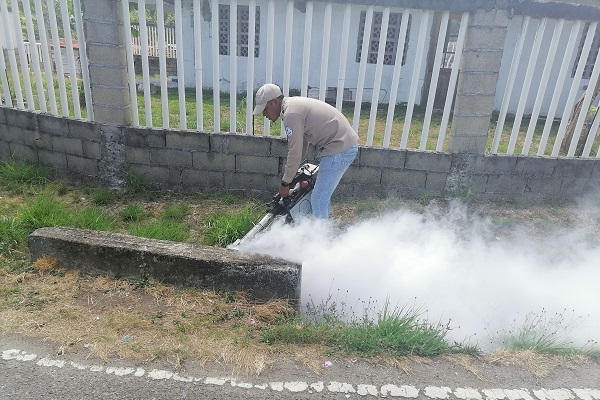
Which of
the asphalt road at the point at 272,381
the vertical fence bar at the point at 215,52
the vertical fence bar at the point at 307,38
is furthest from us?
the vertical fence bar at the point at 215,52

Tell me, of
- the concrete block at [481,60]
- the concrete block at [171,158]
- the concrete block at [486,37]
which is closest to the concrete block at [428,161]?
the concrete block at [481,60]

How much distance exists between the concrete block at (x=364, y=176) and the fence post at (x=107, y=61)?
269 cm

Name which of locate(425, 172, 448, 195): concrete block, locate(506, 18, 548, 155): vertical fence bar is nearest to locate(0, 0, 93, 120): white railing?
locate(425, 172, 448, 195): concrete block

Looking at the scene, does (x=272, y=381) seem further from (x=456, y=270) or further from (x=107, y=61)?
(x=107, y=61)

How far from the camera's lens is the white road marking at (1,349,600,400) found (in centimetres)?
267

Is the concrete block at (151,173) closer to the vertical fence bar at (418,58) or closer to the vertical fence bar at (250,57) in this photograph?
the vertical fence bar at (250,57)

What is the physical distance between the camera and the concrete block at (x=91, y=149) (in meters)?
5.34

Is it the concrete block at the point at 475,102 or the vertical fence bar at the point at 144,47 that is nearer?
the vertical fence bar at the point at 144,47

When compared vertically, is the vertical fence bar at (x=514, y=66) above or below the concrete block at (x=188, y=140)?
above

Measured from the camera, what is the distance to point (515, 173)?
18.1 feet

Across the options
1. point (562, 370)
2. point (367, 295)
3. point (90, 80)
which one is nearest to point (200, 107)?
point (90, 80)

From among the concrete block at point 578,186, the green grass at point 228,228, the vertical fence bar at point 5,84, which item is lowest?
the green grass at point 228,228

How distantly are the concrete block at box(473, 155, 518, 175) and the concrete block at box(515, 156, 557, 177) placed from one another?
8 cm

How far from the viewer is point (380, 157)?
534 centimetres
